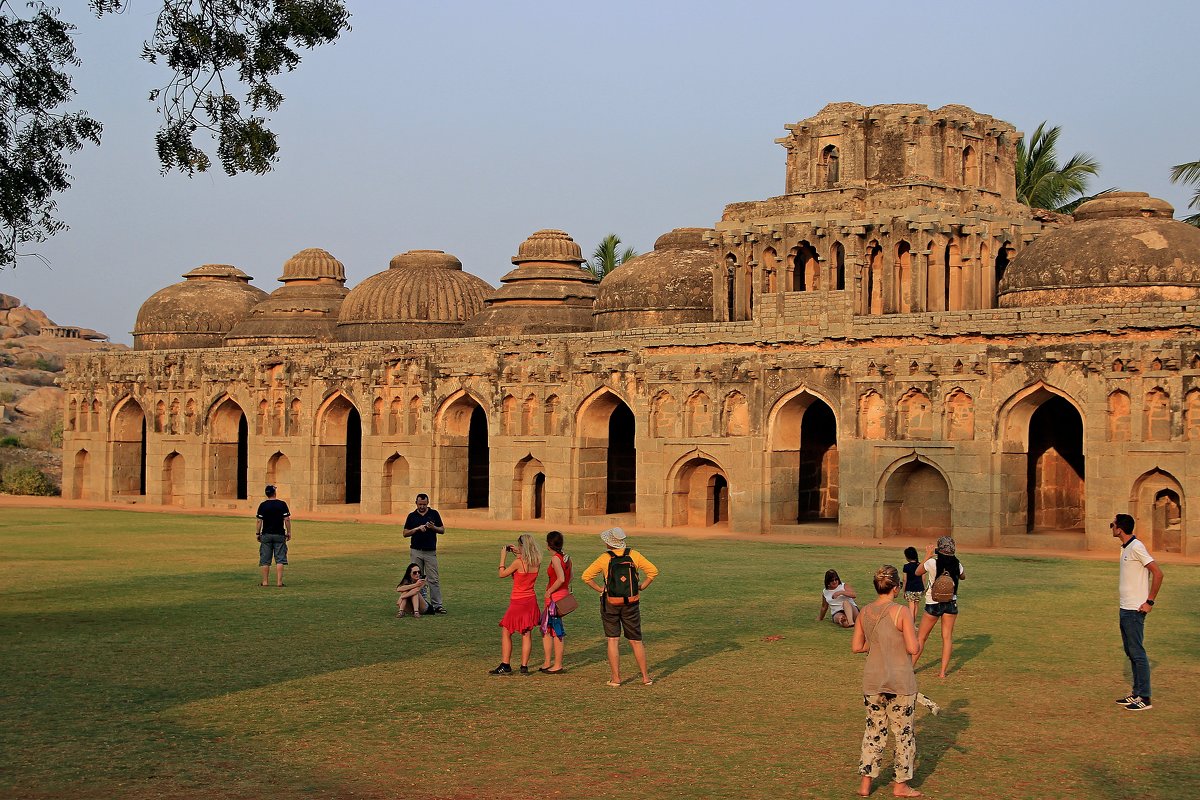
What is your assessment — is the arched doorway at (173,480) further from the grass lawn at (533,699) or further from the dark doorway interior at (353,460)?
the grass lawn at (533,699)

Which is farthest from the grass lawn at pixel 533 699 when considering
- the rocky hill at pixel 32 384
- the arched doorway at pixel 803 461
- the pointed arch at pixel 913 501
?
the rocky hill at pixel 32 384

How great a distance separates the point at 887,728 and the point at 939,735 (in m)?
2.14

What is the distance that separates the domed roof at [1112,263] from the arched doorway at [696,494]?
8.48 metres

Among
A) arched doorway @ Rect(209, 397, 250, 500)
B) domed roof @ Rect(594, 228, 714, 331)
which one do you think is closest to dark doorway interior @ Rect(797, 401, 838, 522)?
domed roof @ Rect(594, 228, 714, 331)

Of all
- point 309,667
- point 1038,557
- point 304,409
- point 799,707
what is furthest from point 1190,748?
point 304,409

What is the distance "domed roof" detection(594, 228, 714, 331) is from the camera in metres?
44.9

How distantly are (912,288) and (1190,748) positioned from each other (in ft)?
94.5

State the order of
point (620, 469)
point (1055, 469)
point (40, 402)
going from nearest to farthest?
1. point (1055, 469)
2. point (620, 469)
3. point (40, 402)

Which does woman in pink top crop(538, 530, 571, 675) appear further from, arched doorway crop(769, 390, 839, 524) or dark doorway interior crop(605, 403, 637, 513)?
dark doorway interior crop(605, 403, 637, 513)

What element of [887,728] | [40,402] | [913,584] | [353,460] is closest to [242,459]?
[353,460]

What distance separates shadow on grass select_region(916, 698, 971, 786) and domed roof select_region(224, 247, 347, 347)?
137ft

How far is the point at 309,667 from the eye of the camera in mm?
15805

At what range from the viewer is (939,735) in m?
12.8

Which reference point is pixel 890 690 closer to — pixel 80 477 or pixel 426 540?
pixel 426 540
